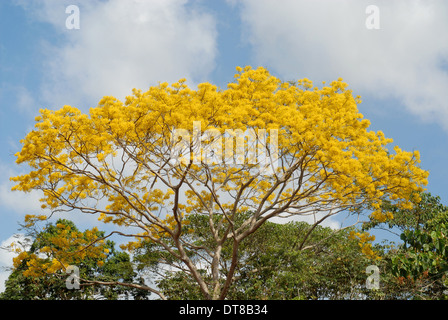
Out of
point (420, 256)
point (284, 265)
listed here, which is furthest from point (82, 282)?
point (420, 256)

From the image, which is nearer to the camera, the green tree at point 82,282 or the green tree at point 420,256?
the green tree at point 420,256

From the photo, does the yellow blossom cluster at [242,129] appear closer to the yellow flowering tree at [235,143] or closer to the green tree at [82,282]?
the yellow flowering tree at [235,143]

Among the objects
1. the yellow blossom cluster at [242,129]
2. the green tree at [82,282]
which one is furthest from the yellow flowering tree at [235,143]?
the green tree at [82,282]

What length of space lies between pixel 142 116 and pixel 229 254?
549 cm

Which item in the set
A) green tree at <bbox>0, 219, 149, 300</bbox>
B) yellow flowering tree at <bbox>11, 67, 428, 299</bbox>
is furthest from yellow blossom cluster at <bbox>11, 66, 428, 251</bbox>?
green tree at <bbox>0, 219, 149, 300</bbox>

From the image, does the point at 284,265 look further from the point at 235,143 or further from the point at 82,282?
the point at 82,282

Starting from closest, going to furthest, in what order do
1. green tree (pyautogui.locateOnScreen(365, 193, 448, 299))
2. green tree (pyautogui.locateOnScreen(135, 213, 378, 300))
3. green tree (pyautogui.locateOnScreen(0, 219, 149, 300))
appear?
green tree (pyautogui.locateOnScreen(365, 193, 448, 299)) → green tree (pyautogui.locateOnScreen(135, 213, 378, 300)) → green tree (pyautogui.locateOnScreen(0, 219, 149, 300))

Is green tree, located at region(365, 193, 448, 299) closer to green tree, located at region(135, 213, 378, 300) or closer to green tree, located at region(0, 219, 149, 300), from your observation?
green tree, located at region(135, 213, 378, 300)

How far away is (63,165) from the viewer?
9844mm

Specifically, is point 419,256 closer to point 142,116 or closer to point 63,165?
point 142,116

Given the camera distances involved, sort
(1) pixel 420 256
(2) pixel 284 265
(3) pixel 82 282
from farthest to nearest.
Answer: (3) pixel 82 282, (2) pixel 284 265, (1) pixel 420 256

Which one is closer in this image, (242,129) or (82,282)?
(242,129)

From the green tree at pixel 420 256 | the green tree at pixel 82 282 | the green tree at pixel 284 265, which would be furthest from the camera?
the green tree at pixel 82 282
